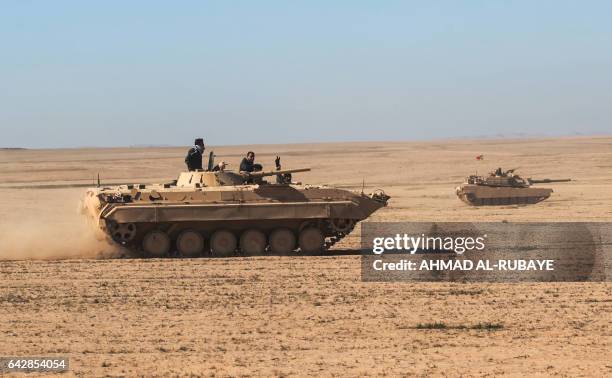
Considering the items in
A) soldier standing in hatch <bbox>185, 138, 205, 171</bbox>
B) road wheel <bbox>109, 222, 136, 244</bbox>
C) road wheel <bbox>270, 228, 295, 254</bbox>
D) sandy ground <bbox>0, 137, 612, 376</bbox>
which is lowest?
sandy ground <bbox>0, 137, 612, 376</bbox>

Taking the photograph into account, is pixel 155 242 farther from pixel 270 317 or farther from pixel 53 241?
pixel 270 317

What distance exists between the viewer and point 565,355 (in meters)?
12.3

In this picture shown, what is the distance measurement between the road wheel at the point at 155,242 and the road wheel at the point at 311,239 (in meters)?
3.02

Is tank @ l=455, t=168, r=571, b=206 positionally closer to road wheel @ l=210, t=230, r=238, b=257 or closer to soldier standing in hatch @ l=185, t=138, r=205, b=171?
soldier standing in hatch @ l=185, t=138, r=205, b=171

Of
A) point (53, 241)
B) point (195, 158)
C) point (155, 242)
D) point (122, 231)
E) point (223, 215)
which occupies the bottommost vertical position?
point (53, 241)

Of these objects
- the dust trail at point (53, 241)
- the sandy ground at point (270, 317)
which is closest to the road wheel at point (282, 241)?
the sandy ground at point (270, 317)

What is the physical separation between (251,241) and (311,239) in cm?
134

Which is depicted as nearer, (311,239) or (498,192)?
(311,239)

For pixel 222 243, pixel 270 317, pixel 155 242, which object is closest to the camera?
pixel 270 317

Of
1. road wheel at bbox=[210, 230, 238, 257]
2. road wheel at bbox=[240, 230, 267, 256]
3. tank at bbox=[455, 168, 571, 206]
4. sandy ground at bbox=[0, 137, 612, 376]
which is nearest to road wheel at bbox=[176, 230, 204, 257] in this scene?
road wheel at bbox=[210, 230, 238, 257]

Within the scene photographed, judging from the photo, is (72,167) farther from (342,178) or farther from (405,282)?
(405,282)

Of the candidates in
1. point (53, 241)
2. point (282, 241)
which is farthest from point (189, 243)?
point (53, 241)

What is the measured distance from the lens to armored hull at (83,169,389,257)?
2284 cm

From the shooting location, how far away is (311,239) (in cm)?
2370
